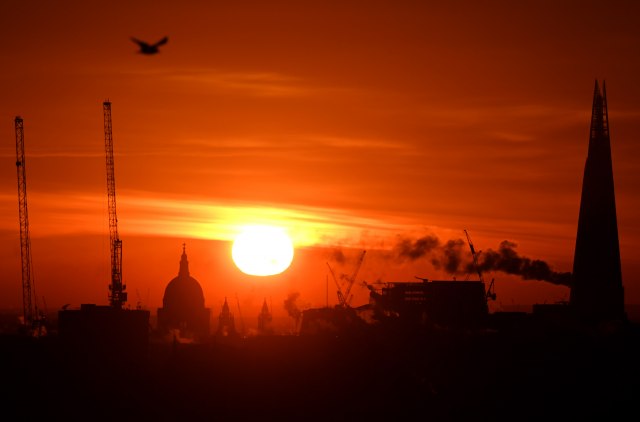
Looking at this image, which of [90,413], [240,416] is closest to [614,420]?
[240,416]

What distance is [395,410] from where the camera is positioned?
634ft

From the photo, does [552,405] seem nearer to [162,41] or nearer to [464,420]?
[464,420]

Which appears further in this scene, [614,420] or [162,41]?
[614,420]

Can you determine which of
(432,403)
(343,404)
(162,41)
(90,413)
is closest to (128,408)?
(90,413)

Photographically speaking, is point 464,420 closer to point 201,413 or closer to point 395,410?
point 395,410

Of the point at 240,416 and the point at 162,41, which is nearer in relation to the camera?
the point at 162,41

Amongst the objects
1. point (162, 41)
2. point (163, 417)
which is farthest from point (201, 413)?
point (162, 41)

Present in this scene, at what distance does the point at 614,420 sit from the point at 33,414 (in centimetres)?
9731

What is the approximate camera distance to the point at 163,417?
189125mm

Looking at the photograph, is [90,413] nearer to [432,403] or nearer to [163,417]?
[163,417]

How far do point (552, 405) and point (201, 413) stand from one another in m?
61.4

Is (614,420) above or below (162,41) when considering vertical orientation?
below

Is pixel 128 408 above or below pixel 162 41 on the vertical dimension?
below

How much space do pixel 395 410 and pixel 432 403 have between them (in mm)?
8886
